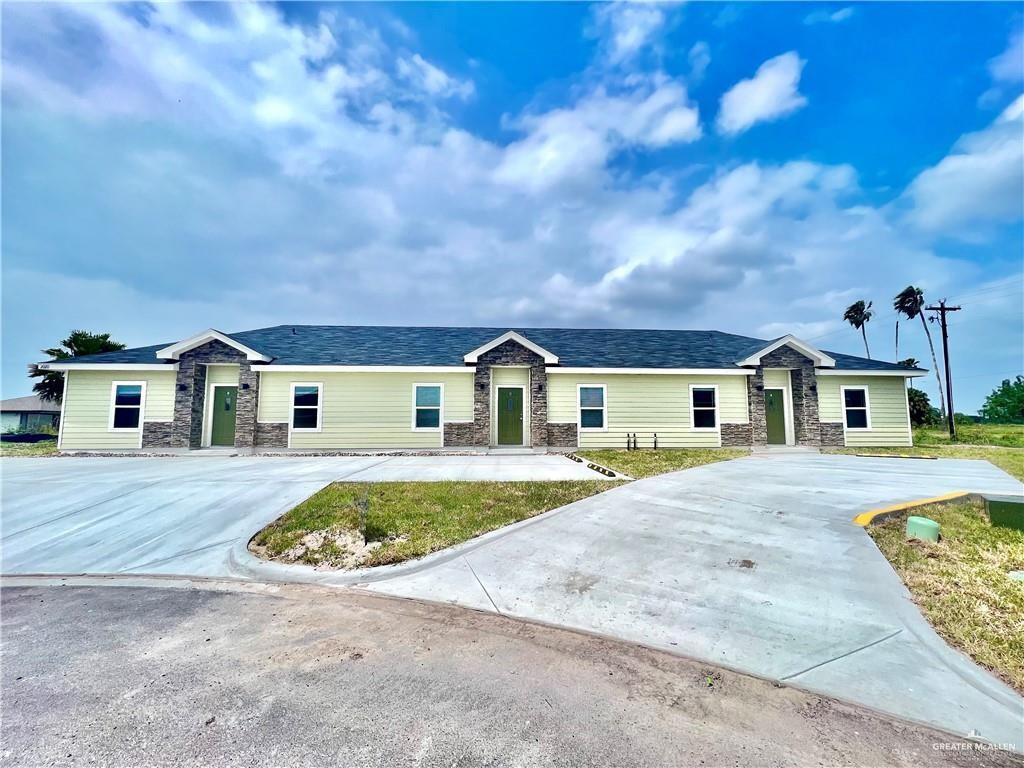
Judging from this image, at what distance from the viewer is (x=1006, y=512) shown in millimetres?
5977

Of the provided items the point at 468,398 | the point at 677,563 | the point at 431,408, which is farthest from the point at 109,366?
the point at 677,563

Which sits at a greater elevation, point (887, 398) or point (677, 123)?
point (677, 123)

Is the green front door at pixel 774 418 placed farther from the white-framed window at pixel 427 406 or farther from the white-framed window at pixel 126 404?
the white-framed window at pixel 126 404

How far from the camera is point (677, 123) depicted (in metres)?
14.6

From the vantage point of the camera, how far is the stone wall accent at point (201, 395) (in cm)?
1559

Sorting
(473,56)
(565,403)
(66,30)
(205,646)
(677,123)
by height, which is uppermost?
(473,56)

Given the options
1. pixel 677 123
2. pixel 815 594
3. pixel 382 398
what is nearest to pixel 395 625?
pixel 815 594

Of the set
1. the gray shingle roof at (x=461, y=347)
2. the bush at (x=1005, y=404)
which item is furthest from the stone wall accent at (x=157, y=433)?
the bush at (x=1005, y=404)

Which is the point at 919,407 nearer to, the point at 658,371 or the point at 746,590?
the point at 658,371

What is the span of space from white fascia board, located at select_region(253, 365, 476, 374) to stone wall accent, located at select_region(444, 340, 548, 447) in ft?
2.29

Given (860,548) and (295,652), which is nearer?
(295,652)

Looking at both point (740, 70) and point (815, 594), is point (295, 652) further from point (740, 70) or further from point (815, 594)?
point (740, 70)

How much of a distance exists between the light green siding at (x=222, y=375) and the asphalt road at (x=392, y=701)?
46.0ft

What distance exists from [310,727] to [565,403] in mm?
14784
